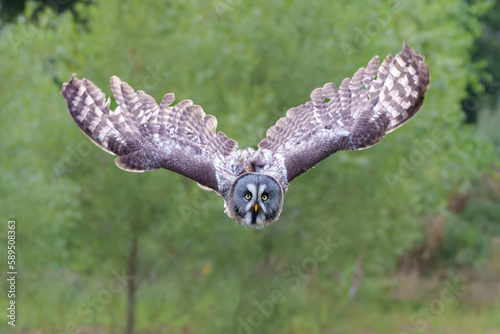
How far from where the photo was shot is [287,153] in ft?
34.1

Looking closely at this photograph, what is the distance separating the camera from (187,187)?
1775 centimetres

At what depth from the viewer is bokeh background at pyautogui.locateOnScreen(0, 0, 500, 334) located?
17250 mm

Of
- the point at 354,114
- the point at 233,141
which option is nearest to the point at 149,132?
the point at 233,141

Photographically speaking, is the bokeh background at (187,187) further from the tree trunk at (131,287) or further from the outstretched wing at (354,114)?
the outstretched wing at (354,114)

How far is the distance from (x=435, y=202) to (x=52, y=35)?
35.4 ft

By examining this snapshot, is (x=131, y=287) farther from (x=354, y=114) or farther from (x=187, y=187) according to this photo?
(x=354, y=114)

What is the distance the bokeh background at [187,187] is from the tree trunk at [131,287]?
0.04m

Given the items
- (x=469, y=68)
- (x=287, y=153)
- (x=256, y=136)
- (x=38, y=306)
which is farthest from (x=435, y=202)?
(x=287, y=153)

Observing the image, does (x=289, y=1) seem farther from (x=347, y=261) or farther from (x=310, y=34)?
(x=347, y=261)

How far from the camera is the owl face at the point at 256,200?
9.42 m

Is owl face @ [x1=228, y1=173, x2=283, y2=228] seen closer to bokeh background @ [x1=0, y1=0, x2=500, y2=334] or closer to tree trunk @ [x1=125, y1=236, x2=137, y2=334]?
bokeh background @ [x1=0, y1=0, x2=500, y2=334]

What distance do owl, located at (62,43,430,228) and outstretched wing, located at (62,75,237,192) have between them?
0.4 inches

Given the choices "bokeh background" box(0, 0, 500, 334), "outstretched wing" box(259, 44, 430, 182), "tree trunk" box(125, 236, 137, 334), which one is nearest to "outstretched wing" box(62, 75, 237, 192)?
"outstretched wing" box(259, 44, 430, 182)

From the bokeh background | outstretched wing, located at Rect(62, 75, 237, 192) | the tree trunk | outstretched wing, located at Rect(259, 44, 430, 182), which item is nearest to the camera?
outstretched wing, located at Rect(62, 75, 237, 192)
